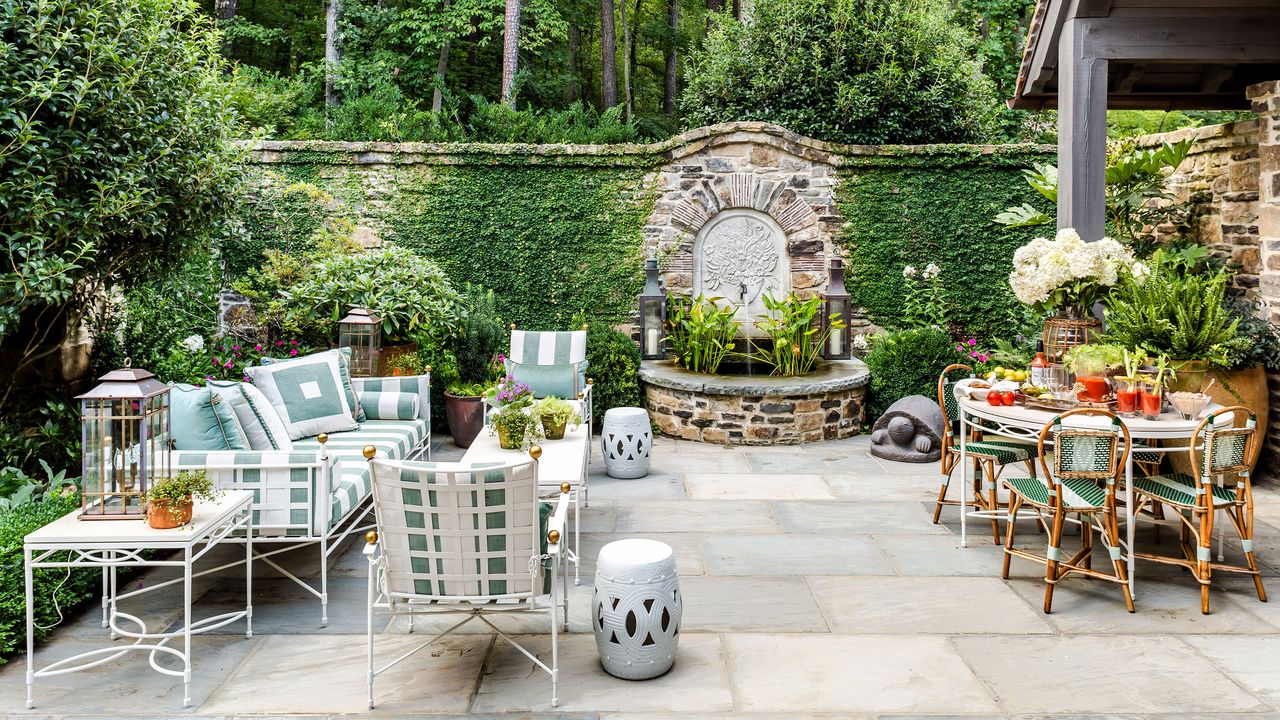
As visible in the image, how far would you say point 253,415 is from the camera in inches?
189

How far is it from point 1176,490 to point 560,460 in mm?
3166

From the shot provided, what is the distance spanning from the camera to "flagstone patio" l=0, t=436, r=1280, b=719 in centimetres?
341

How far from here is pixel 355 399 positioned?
6.14m

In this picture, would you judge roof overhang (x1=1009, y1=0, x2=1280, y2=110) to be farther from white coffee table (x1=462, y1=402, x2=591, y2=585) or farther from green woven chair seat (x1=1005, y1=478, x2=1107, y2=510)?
white coffee table (x1=462, y1=402, x2=591, y2=585)

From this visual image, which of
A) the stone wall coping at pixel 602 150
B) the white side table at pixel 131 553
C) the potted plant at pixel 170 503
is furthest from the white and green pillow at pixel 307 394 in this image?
the stone wall coping at pixel 602 150

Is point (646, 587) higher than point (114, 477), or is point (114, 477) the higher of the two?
point (114, 477)

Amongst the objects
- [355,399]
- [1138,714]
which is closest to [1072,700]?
[1138,714]

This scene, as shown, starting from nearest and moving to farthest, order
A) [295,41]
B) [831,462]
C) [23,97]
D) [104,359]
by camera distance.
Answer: [23,97], [104,359], [831,462], [295,41]

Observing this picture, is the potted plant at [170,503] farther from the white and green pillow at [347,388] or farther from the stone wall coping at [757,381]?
the stone wall coping at [757,381]

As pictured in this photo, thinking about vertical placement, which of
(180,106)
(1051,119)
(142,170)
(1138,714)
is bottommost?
(1138,714)

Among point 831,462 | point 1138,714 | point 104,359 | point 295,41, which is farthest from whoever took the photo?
point 295,41

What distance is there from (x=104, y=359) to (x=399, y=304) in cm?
246

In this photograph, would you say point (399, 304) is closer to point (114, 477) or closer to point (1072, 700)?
point (114, 477)

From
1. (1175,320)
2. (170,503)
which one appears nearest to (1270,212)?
(1175,320)
